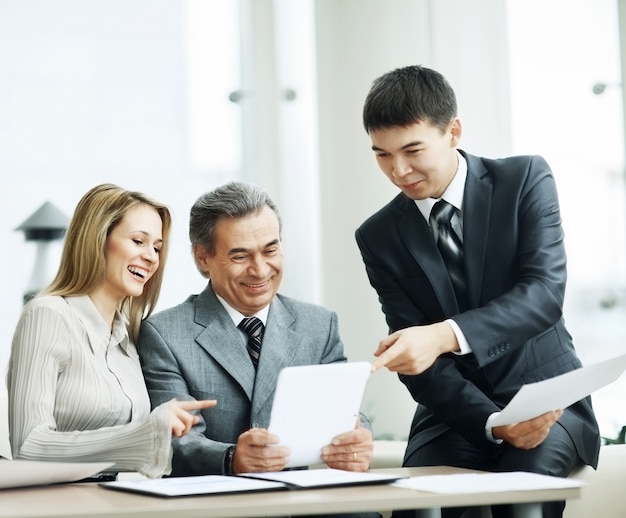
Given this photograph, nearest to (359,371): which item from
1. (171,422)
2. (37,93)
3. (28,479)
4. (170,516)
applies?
(171,422)

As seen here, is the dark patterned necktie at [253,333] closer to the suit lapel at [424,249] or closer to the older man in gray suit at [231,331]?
the older man in gray suit at [231,331]

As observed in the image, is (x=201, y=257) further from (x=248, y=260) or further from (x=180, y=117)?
(x=180, y=117)

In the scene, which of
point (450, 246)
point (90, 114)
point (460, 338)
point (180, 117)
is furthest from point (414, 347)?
point (90, 114)

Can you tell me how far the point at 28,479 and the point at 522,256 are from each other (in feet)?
4.45

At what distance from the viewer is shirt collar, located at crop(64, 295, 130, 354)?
94.0 inches

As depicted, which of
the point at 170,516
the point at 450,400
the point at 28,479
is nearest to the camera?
the point at 170,516

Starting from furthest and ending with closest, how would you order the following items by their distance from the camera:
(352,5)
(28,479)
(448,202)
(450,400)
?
1. (352,5)
2. (448,202)
3. (450,400)
4. (28,479)

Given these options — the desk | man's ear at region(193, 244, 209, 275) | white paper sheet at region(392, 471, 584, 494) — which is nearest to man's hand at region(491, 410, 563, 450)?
white paper sheet at region(392, 471, 584, 494)

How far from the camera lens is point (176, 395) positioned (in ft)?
7.96

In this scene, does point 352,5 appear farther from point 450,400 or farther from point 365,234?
point 450,400

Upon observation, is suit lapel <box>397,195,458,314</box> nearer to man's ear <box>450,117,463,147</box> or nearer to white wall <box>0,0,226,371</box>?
man's ear <box>450,117,463,147</box>

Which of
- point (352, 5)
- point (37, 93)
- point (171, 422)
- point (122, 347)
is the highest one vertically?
point (352, 5)

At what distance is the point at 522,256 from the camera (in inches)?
98.5

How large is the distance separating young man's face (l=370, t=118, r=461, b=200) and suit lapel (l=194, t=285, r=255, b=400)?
0.60 metres
